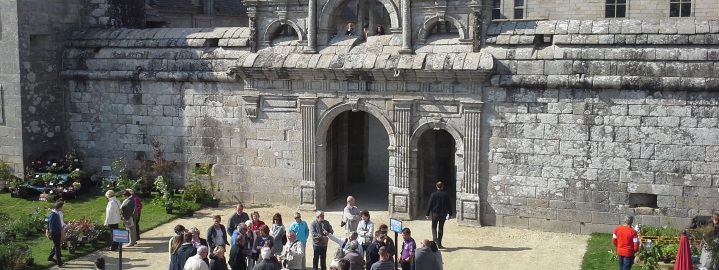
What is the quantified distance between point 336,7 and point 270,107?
287 centimetres

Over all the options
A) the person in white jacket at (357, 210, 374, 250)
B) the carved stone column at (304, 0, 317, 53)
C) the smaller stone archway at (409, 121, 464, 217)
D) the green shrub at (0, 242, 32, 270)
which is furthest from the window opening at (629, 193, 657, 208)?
the green shrub at (0, 242, 32, 270)

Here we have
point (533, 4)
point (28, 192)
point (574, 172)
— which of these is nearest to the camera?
point (574, 172)

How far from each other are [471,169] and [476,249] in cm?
212

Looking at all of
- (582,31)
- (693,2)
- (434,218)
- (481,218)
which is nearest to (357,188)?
(481,218)

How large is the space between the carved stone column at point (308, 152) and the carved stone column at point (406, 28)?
8.19 ft

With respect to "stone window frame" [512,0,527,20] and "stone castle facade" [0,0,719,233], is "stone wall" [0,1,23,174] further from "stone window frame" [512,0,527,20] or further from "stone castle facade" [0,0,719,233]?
"stone window frame" [512,0,527,20]

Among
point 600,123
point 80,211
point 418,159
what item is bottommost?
point 80,211

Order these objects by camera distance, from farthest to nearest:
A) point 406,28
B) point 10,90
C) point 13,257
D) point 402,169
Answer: point 10,90 → point 402,169 → point 406,28 → point 13,257

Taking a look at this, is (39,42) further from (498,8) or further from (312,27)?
(498,8)

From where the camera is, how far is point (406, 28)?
57.7 feet

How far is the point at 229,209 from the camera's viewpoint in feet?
63.6

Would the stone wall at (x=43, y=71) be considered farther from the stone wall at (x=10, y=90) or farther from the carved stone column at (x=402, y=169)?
the carved stone column at (x=402, y=169)

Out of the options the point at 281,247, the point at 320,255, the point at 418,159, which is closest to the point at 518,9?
the point at 418,159

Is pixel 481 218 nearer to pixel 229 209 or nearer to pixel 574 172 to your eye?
pixel 574 172
